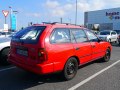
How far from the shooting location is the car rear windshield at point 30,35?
5830 mm

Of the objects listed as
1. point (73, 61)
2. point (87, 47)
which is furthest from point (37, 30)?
point (87, 47)

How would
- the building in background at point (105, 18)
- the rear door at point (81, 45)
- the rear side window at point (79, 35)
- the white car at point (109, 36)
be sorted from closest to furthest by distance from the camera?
the rear door at point (81, 45), the rear side window at point (79, 35), the white car at point (109, 36), the building in background at point (105, 18)

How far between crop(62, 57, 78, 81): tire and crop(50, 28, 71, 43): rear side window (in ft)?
2.05

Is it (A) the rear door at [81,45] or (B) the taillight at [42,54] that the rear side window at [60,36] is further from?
(B) the taillight at [42,54]

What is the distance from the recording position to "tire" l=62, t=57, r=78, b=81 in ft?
20.3

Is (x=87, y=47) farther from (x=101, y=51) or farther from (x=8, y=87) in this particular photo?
(x=8, y=87)

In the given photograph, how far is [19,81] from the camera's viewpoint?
6234 millimetres

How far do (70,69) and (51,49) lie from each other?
1119 mm

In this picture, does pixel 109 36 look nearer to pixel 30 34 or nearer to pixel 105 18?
pixel 30 34

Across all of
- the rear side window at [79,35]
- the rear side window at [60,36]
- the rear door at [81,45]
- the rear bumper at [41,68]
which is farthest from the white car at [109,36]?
the rear bumper at [41,68]

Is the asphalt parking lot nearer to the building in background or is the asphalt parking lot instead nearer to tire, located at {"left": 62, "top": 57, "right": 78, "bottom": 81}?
tire, located at {"left": 62, "top": 57, "right": 78, "bottom": 81}

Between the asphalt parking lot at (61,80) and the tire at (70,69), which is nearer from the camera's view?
the asphalt parking lot at (61,80)

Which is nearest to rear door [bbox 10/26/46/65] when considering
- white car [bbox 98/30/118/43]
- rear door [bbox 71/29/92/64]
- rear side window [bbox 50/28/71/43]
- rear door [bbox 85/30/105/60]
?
rear side window [bbox 50/28/71/43]

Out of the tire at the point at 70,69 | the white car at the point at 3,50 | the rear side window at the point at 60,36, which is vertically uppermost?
the rear side window at the point at 60,36
